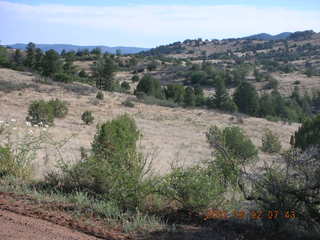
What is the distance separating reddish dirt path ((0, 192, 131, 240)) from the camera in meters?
4.54

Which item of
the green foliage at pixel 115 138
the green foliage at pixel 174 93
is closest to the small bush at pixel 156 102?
the green foliage at pixel 174 93

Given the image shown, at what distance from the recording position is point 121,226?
17.1ft

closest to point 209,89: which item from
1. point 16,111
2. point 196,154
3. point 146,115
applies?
point 146,115

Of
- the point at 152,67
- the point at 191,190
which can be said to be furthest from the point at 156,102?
the point at 191,190

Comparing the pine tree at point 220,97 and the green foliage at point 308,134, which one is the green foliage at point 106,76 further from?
the green foliage at point 308,134

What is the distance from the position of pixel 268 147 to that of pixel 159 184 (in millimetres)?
17766

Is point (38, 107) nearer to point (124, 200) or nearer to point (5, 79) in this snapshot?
point (5, 79)

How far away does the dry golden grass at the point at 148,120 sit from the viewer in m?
23.3
